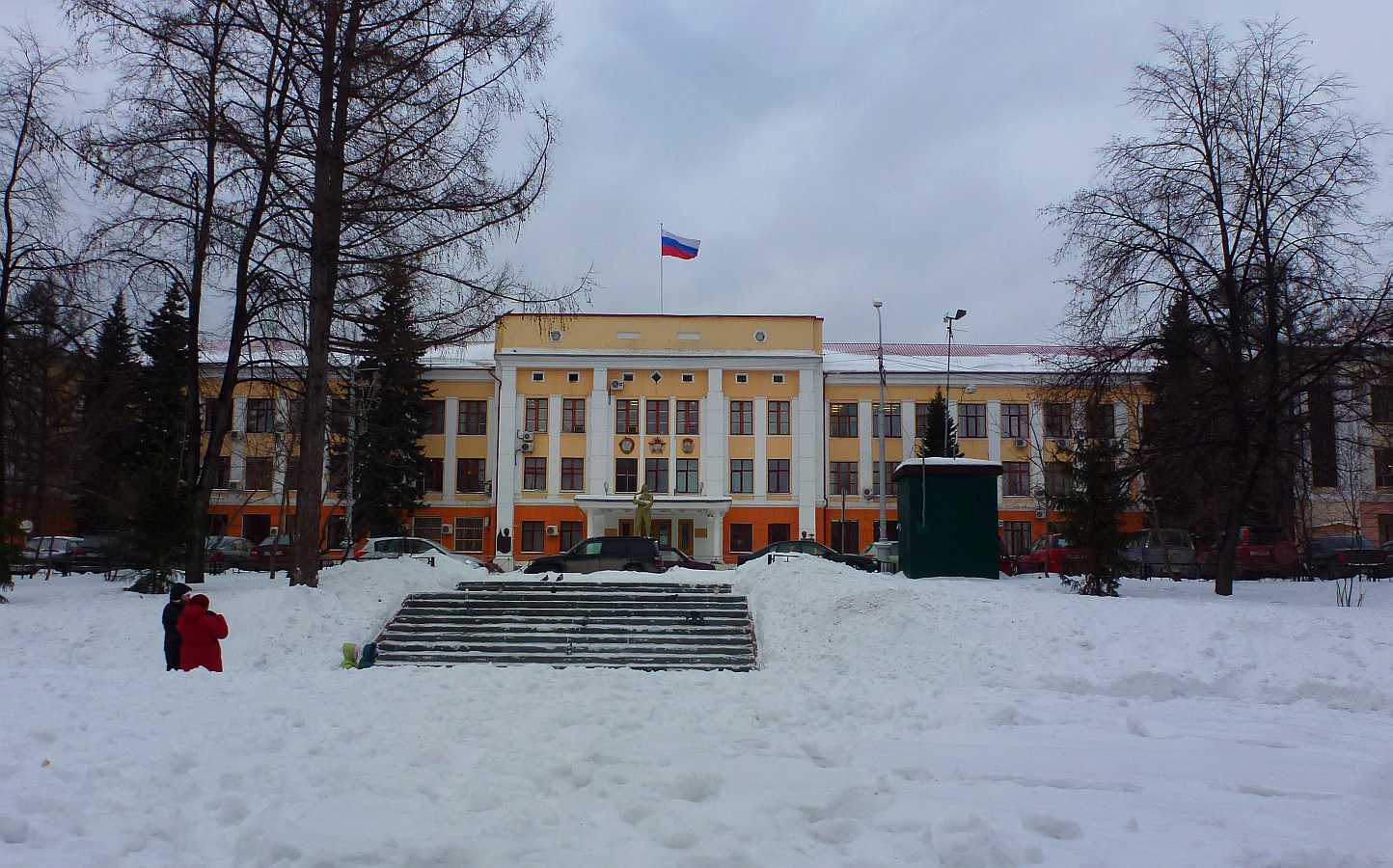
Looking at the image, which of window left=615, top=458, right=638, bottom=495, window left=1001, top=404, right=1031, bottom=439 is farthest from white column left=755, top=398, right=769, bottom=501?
window left=1001, top=404, right=1031, bottom=439

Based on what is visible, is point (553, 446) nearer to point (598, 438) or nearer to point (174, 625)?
point (598, 438)

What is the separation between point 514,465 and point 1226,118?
119 ft

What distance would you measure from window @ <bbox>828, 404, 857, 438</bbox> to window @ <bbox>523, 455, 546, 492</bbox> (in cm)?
1541

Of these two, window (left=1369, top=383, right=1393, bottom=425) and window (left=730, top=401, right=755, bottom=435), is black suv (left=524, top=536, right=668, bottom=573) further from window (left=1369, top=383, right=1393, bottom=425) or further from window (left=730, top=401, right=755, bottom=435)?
window (left=730, top=401, right=755, bottom=435)

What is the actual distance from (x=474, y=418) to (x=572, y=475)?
265 inches

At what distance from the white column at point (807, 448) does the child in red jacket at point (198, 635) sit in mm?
38163

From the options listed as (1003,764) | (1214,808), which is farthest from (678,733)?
(1214,808)

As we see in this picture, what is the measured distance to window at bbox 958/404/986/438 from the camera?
50.7m

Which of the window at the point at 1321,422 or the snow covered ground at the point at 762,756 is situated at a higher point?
the window at the point at 1321,422

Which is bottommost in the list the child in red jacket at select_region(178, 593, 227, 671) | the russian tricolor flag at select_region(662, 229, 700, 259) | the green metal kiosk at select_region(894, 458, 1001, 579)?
the child in red jacket at select_region(178, 593, 227, 671)

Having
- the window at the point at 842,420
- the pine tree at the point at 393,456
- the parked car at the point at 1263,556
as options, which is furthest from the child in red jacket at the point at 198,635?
the window at the point at 842,420

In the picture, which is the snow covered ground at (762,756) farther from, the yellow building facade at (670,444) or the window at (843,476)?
the window at (843,476)

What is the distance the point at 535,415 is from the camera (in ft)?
161

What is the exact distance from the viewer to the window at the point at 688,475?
4856 cm
